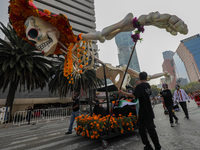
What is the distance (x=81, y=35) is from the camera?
4223 millimetres

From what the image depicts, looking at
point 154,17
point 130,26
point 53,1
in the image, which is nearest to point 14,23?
point 130,26

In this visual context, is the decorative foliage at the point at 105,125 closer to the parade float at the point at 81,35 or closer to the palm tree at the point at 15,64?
the parade float at the point at 81,35

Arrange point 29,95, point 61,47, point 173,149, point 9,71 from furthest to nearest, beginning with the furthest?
point 29,95
point 9,71
point 61,47
point 173,149

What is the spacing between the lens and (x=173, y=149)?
2.62 meters

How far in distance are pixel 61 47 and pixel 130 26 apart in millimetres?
3269

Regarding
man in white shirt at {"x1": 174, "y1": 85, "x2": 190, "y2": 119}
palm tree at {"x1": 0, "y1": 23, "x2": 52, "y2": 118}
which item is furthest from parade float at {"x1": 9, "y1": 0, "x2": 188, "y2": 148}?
palm tree at {"x1": 0, "y1": 23, "x2": 52, "y2": 118}

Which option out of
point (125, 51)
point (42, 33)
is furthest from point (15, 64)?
point (125, 51)

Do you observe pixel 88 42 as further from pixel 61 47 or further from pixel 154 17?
pixel 154 17

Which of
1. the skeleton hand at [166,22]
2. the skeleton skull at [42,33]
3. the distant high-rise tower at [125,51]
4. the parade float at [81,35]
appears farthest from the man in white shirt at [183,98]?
the distant high-rise tower at [125,51]

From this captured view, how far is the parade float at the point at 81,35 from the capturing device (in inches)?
110

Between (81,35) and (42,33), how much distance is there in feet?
5.13

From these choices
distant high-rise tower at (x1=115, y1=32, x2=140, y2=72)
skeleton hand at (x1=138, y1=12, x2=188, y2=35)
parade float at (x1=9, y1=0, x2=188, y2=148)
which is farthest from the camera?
distant high-rise tower at (x1=115, y1=32, x2=140, y2=72)

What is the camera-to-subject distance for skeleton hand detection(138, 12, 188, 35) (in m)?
2.48

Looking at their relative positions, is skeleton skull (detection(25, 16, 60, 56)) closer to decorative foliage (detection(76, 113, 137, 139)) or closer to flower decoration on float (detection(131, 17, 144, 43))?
flower decoration on float (detection(131, 17, 144, 43))
